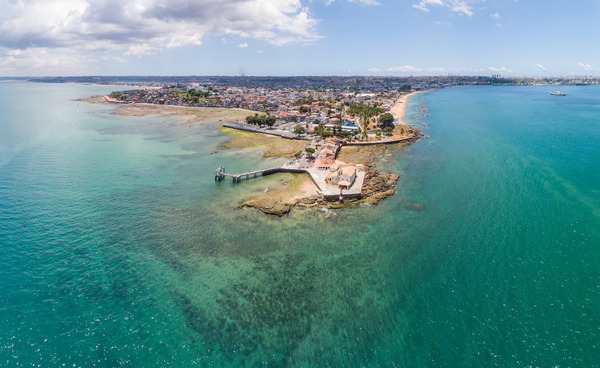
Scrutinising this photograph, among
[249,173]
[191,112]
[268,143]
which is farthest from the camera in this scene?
[191,112]

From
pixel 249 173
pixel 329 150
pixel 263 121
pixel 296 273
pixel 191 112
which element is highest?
pixel 191 112

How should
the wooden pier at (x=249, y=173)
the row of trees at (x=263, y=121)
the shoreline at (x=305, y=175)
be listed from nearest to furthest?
the shoreline at (x=305, y=175), the wooden pier at (x=249, y=173), the row of trees at (x=263, y=121)

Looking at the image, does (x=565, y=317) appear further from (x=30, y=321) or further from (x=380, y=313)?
(x=30, y=321)

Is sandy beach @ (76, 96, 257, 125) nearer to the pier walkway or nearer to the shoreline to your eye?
the shoreline

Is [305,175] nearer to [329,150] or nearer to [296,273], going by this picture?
[329,150]

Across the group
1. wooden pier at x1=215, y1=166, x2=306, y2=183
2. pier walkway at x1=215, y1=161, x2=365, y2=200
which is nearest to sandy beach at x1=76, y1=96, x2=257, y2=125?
wooden pier at x1=215, y1=166, x2=306, y2=183

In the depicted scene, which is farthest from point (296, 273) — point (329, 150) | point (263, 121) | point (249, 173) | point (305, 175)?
point (263, 121)

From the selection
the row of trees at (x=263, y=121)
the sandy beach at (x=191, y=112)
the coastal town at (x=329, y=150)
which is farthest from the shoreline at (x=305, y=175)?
the row of trees at (x=263, y=121)

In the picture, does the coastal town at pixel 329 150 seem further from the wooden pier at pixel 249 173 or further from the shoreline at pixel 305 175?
the shoreline at pixel 305 175

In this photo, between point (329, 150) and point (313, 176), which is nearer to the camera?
point (313, 176)
